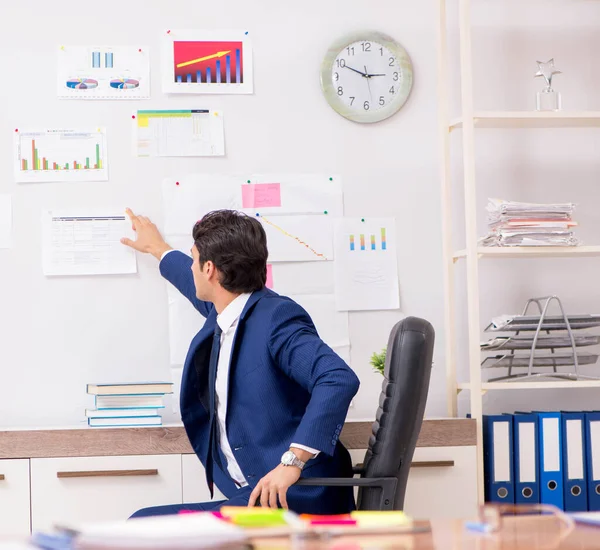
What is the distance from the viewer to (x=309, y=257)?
305cm

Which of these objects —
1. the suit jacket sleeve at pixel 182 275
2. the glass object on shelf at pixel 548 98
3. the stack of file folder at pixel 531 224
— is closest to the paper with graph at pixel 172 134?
the suit jacket sleeve at pixel 182 275

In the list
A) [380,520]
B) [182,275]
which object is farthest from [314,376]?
[380,520]

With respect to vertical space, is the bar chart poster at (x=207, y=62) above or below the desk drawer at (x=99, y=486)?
above

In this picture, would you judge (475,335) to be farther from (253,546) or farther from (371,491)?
(253,546)

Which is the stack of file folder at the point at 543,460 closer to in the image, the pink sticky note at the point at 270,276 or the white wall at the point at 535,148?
the white wall at the point at 535,148

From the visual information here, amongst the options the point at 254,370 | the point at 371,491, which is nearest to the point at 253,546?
the point at 371,491

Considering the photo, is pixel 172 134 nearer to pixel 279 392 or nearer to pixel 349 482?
pixel 279 392

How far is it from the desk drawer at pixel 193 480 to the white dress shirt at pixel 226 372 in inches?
10.3

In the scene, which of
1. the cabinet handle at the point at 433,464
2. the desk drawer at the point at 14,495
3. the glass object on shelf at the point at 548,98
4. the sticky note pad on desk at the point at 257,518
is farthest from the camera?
the glass object on shelf at the point at 548,98

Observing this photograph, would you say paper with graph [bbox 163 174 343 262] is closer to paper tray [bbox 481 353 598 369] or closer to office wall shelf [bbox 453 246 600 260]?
office wall shelf [bbox 453 246 600 260]

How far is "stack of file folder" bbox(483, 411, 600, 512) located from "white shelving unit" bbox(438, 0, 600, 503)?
0.06 meters

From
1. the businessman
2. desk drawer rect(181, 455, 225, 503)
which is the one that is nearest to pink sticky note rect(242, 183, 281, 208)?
the businessman

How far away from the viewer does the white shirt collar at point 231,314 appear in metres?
2.39

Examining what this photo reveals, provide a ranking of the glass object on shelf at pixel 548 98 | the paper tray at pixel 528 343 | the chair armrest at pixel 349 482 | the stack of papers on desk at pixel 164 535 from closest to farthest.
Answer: the stack of papers on desk at pixel 164 535, the chair armrest at pixel 349 482, the paper tray at pixel 528 343, the glass object on shelf at pixel 548 98
